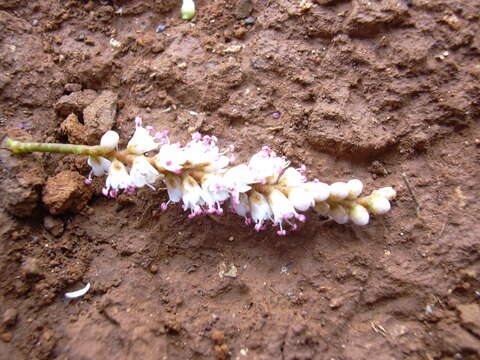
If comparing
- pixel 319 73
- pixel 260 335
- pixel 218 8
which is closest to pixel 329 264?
pixel 260 335

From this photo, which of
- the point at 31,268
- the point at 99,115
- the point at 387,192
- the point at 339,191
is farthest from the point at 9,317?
the point at 387,192

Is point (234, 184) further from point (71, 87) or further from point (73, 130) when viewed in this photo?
point (71, 87)

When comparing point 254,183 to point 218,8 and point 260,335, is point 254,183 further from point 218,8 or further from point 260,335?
point 218,8

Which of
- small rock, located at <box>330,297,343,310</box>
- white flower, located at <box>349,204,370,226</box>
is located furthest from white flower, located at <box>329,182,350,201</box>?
small rock, located at <box>330,297,343,310</box>

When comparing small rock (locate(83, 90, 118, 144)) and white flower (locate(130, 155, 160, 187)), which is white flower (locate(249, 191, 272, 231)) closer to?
white flower (locate(130, 155, 160, 187))

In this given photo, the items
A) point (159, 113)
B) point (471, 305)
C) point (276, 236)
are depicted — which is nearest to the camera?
point (471, 305)

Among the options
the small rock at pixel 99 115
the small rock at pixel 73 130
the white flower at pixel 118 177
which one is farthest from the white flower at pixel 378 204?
the small rock at pixel 73 130

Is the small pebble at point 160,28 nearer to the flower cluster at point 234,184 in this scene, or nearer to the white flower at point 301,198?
the flower cluster at point 234,184
